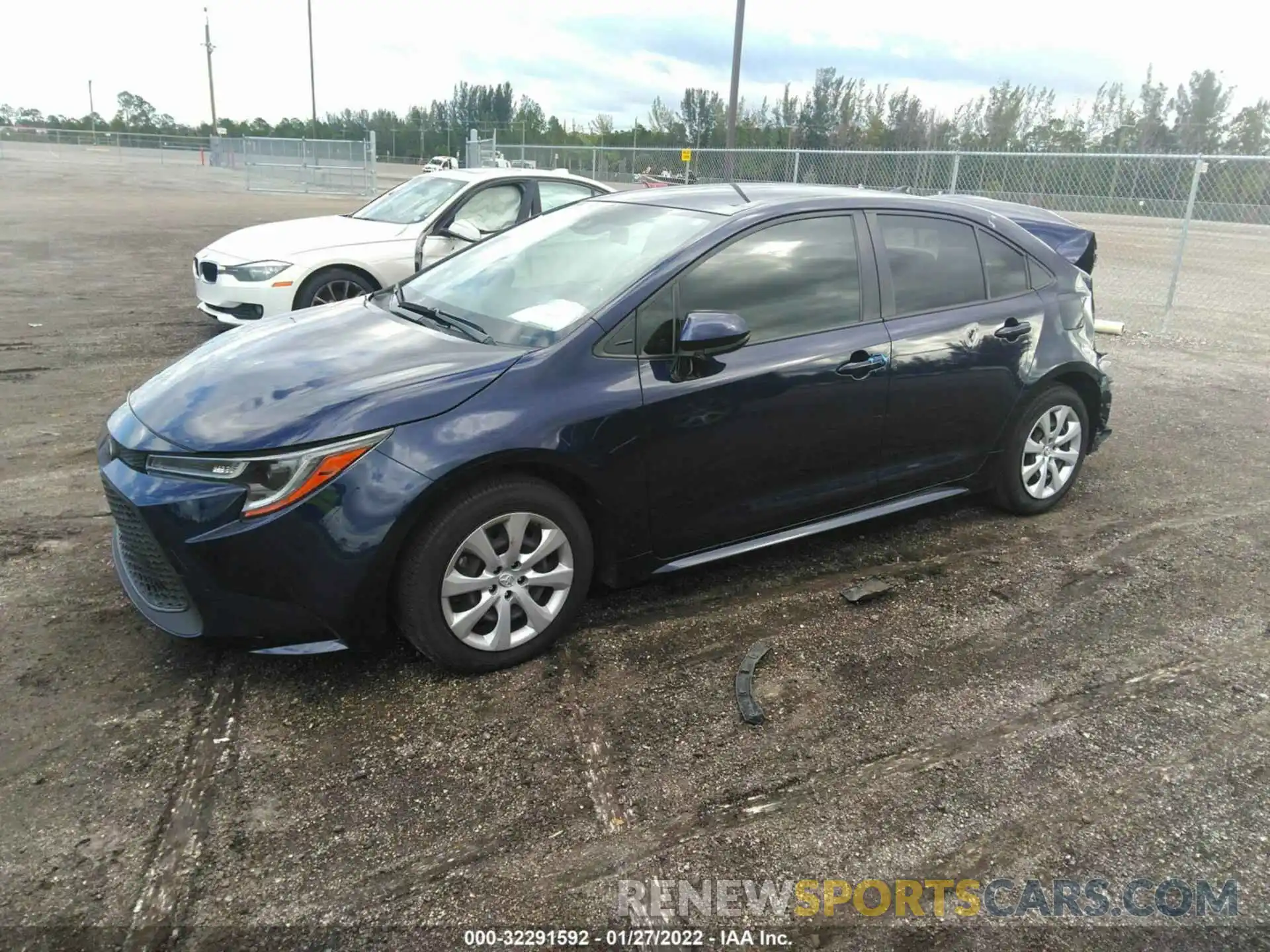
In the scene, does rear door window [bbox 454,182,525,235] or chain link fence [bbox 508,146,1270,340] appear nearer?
rear door window [bbox 454,182,525,235]

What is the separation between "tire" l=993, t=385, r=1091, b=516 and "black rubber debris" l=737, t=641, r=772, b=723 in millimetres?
1968

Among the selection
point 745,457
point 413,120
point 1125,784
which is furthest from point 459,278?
point 413,120

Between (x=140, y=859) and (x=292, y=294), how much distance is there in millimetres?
5904

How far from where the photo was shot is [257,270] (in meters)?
7.52

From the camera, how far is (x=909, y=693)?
10.6 feet

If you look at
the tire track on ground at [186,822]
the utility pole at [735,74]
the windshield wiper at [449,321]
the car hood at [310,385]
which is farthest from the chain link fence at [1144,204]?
the tire track on ground at [186,822]

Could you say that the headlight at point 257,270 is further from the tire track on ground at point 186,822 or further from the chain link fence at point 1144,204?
the chain link fence at point 1144,204

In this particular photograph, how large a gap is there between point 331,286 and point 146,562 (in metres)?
5.17

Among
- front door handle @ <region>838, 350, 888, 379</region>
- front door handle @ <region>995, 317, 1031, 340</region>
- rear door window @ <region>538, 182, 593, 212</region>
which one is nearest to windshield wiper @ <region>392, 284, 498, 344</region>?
front door handle @ <region>838, 350, 888, 379</region>

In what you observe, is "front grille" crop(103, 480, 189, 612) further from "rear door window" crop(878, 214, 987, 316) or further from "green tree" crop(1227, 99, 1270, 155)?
"green tree" crop(1227, 99, 1270, 155)

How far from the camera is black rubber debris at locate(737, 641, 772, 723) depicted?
3074mm

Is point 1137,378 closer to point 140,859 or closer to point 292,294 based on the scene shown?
point 292,294

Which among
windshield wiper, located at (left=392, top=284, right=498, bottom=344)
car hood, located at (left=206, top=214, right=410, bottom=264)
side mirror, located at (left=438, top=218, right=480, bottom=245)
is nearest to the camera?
windshield wiper, located at (left=392, top=284, right=498, bottom=344)

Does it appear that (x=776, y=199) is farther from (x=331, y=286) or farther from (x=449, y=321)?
(x=331, y=286)
